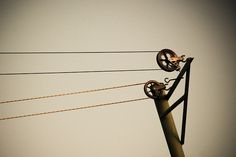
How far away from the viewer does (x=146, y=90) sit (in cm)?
760

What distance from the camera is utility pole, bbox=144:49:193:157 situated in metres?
6.98

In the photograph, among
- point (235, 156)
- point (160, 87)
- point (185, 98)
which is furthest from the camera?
point (235, 156)

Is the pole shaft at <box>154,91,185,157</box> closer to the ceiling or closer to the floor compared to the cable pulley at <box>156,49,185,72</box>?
closer to the floor

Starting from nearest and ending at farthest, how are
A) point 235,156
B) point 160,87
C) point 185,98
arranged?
point 185,98 → point 160,87 → point 235,156

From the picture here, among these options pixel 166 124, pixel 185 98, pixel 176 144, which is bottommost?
pixel 176 144

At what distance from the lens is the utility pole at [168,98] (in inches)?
275

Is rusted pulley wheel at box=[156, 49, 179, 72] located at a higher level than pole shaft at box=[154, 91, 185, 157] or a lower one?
higher

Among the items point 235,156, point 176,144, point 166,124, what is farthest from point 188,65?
point 235,156

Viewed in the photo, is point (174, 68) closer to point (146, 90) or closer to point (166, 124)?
point (146, 90)

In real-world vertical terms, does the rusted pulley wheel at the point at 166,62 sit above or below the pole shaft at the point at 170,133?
above

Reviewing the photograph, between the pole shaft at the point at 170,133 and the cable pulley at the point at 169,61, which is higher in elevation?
the cable pulley at the point at 169,61

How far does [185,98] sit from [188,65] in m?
0.98

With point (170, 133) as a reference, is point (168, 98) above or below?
above

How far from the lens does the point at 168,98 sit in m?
7.36
